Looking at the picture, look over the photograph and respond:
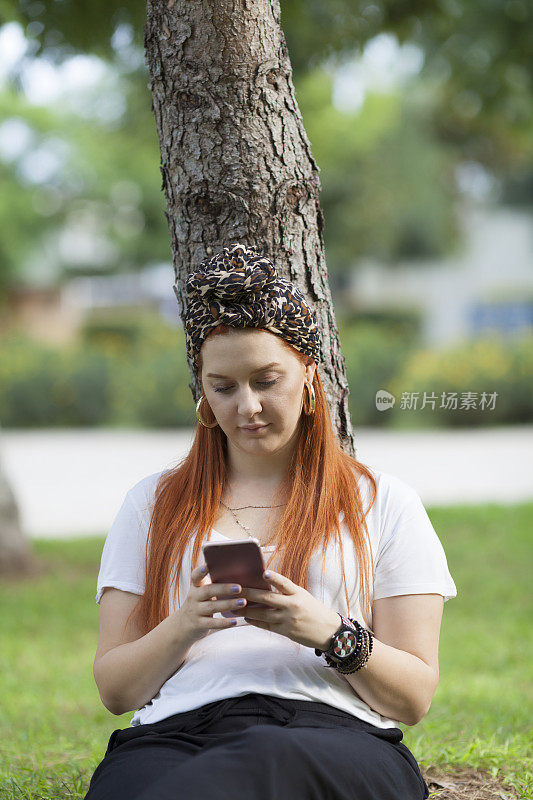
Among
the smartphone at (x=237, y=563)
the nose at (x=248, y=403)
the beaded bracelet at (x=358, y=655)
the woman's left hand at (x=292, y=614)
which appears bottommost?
the beaded bracelet at (x=358, y=655)

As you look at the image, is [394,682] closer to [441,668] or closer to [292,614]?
[292,614]

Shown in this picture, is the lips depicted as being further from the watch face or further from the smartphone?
the watch face

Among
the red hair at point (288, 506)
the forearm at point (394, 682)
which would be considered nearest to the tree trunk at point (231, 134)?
the red hair at point (288, 506)

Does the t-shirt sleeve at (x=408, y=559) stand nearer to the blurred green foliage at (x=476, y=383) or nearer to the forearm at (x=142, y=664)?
the forearm at (x=142, y=664)

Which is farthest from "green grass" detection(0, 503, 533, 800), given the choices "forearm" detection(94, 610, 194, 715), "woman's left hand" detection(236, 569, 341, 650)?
"woman's left hand" detection(236, 569, 341, 650)

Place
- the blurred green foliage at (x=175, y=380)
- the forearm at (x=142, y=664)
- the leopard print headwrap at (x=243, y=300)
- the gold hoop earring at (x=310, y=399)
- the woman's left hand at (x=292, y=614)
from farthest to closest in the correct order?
the blurred green foliage at (x=175, y=380)
the gold hoop earring at (x=310, y=399)
the leopard print headwrap at (x=243, y=300)
the forearm at (x=142, y=664)
the woman's left hand at (x=292, y=614)

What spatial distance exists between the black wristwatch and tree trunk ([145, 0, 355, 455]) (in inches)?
39.7

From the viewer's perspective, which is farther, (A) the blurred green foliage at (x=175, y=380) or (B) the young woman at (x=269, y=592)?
Result: (A) the blurred green foliage at (x=175, y=380)

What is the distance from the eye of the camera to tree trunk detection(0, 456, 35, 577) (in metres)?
6.74

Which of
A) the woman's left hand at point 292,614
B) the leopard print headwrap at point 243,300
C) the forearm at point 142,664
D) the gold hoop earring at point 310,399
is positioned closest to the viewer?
the woman's left hand at point 292,614

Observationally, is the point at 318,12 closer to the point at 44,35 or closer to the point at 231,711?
the point at 44,35

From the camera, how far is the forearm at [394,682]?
2.01 m

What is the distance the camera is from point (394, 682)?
6.70 ft

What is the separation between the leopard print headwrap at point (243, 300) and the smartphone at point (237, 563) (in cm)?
56
